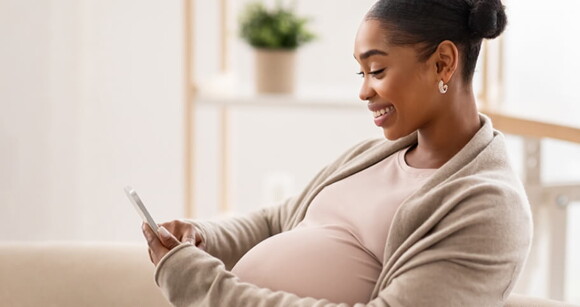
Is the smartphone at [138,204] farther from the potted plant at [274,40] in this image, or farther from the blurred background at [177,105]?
the potted plant at [274,40]

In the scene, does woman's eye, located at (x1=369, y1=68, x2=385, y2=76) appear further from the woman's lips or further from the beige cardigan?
the beige cardigan

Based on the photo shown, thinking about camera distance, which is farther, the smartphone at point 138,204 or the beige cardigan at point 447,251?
the smartphone at point 138,204

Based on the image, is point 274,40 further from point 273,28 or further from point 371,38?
point 371,38

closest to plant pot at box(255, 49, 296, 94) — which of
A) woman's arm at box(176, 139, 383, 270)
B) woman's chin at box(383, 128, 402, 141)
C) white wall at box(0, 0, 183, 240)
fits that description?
white wall at box(0, 0, 183, 240)

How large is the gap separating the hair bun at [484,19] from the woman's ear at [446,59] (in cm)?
4

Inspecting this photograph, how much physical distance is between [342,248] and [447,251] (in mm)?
197

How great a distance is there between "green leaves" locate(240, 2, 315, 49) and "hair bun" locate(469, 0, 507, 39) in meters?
1.32

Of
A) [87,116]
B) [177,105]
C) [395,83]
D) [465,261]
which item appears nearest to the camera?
[465,261]

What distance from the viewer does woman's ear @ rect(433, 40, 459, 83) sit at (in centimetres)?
117

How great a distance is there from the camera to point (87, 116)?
281 cm

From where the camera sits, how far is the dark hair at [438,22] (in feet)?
3.84

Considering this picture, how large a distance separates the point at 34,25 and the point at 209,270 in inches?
60.4

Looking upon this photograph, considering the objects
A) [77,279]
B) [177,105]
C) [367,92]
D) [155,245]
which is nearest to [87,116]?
[177,105]

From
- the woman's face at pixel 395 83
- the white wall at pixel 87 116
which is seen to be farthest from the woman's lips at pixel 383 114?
the white wall at pixel 87 116
